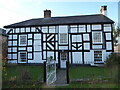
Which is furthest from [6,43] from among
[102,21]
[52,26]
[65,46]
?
[102,21]

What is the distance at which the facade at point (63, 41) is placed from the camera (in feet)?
61.1

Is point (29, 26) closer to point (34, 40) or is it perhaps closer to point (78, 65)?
point (34, 40)

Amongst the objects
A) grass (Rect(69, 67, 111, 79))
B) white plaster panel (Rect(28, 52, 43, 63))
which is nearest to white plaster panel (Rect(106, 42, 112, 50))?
grass (Rect(69, 67, 111, 79))

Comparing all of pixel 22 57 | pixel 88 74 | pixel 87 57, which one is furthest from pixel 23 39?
pixel 88 74

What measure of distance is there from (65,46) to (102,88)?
497 inches

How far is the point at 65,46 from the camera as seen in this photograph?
19.2 meters

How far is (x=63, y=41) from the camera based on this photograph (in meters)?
19.3

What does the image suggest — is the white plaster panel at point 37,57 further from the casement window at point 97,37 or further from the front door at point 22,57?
the casement window at point 97,37

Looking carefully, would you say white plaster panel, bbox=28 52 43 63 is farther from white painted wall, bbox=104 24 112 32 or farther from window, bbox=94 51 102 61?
white painted wall, bbox=104 24 112 32

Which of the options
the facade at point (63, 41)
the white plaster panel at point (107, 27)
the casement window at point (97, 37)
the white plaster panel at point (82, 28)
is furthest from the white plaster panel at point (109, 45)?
the white plaster panel at point (82, 28)

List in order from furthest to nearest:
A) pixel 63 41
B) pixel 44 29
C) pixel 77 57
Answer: pixel 44 29 → pixel 63 41 → pixel 77 57

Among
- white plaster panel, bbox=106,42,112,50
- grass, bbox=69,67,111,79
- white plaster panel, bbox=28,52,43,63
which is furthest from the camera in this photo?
white plaster panel, bbox=28,52,43,63

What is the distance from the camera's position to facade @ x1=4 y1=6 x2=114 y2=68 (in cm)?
1862

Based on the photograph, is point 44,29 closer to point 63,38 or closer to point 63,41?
point 63,38
